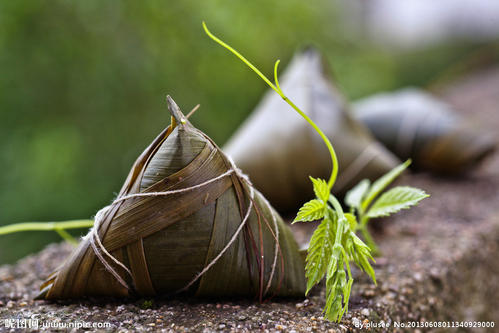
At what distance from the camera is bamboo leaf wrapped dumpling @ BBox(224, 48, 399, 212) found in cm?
112

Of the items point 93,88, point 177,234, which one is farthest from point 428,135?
point 93,88

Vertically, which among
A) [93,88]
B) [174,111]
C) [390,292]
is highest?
[93,88]

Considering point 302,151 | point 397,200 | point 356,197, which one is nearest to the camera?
point 397,200

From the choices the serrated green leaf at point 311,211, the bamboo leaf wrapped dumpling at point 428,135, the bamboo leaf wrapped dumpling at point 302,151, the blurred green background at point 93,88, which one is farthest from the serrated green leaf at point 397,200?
the blurred green background at point 93,88

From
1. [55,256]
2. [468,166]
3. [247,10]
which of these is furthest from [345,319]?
[247,10]

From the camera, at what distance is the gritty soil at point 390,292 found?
1.91 ft

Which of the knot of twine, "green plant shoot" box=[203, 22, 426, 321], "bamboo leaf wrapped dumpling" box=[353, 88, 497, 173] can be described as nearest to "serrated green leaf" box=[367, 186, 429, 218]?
"green plant shoot" box=[203, 22, 426, 321]

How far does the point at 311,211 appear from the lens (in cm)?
59

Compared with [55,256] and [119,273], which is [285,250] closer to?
[119,273]

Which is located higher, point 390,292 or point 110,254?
point 110,254

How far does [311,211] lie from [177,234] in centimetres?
20

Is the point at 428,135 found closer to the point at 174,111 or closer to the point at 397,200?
the point at 397,200

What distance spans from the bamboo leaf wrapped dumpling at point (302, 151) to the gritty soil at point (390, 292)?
0.16 m

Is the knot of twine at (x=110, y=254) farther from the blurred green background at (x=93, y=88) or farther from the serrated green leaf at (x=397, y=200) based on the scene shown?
the blurred green background at (x=93, y=88)
